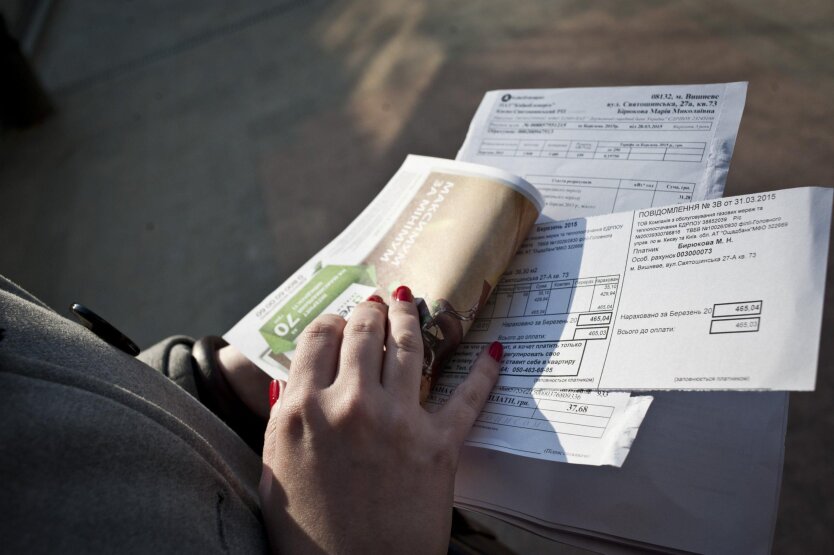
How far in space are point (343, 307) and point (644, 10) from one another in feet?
4.76

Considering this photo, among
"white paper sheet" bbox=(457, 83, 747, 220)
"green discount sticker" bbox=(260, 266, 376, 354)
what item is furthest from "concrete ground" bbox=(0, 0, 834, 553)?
"green discount sticker" bbox=(260, 266, 376, 354)

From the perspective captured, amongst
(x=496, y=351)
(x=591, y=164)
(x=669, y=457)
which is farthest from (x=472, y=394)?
(x=591, y=164)

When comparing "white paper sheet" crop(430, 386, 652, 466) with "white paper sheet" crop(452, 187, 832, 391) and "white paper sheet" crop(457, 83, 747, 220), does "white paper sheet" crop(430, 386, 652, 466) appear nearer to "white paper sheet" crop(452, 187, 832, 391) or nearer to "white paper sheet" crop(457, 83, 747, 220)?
"white paper sheet" crop(452, 187, 832, 391)

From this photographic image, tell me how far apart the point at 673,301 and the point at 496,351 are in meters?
0.14

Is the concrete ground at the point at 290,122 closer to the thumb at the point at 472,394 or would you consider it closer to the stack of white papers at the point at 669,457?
the stack of white papers at the point at 669,457

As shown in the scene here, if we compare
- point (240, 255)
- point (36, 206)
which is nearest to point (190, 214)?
point (240, 255)

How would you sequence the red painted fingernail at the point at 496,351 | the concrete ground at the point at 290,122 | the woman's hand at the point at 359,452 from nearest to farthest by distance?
the woman's hand at the point at 359,452, the red painted fingernail at the point at 496,351, the concrete ground at the point at 290,122

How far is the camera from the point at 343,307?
24.9 inches

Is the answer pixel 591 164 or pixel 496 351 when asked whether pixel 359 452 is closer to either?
pixel 496 351

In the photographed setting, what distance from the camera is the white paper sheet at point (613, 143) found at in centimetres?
63

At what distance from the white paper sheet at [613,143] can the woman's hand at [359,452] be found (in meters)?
0.25

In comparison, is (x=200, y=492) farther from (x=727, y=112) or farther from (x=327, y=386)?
(x=727, y=112)

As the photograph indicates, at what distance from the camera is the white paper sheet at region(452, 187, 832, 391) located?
0.45 m

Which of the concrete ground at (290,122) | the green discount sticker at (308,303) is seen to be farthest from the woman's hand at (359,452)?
the concrete ground at (290,122)
